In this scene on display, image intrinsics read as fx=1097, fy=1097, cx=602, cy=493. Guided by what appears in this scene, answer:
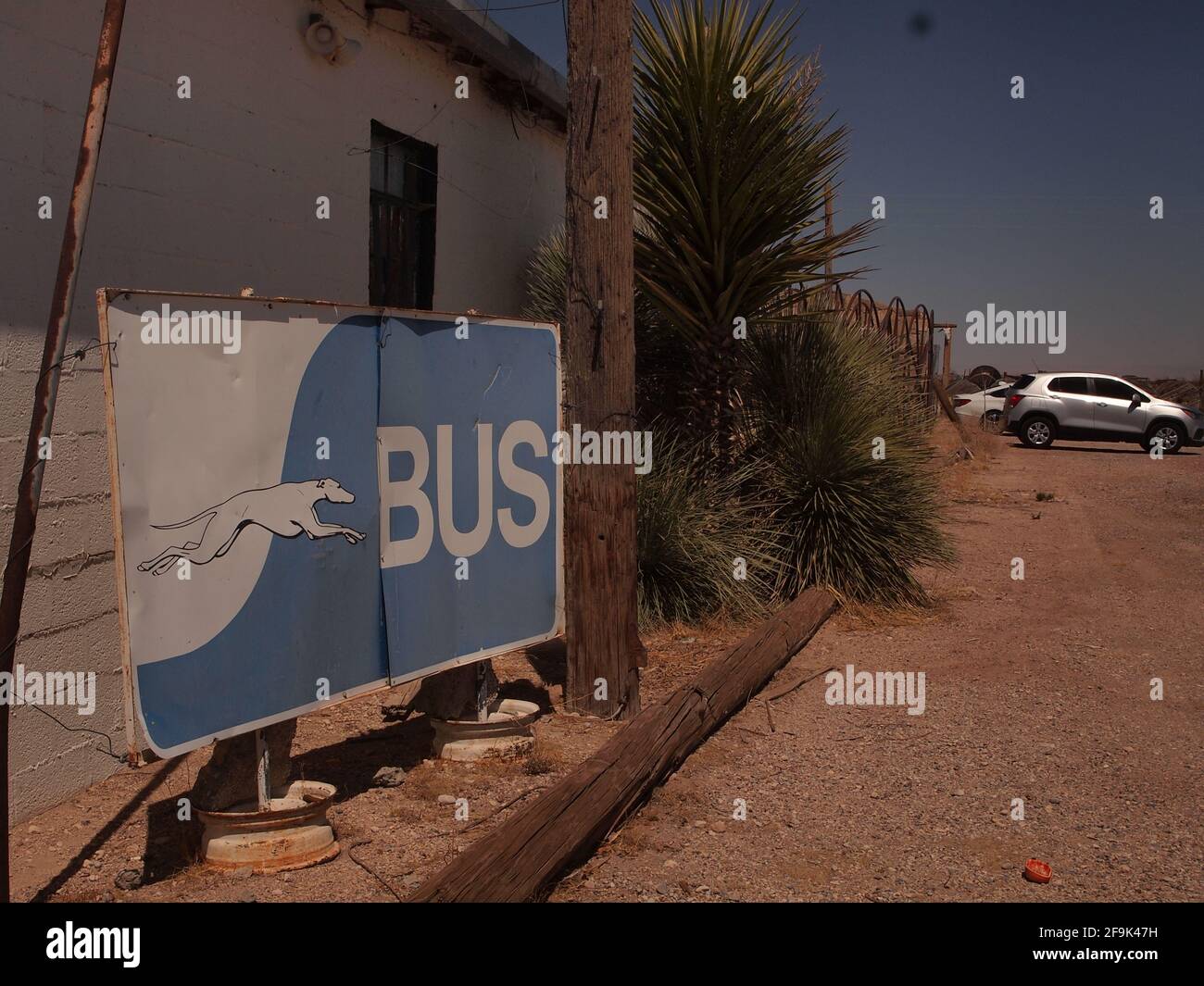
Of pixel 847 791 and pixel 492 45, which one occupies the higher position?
pixel 492 45

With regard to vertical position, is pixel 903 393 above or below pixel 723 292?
below

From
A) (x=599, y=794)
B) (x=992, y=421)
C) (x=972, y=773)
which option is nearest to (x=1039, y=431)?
(x=992, y=421)

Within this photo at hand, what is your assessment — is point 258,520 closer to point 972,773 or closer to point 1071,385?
point 972,773

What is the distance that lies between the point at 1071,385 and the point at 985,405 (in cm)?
539

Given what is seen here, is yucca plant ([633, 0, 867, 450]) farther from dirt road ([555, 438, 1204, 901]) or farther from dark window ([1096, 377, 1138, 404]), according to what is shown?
dark window ([1096, 377, 1138, 404])

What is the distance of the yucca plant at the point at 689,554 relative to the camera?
7.23 meters

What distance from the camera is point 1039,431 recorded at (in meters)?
23.8

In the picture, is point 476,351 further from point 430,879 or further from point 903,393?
point 903,393

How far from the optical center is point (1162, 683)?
20.2ft

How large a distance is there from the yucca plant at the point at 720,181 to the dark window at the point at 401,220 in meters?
1.54

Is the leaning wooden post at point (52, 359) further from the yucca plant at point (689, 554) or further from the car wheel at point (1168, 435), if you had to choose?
the car wheel at point (1168, 435)

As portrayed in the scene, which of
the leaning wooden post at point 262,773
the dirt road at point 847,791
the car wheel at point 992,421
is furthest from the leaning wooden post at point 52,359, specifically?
the car wheel at point 992,421

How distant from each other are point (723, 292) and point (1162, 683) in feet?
12.8
